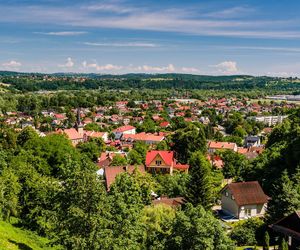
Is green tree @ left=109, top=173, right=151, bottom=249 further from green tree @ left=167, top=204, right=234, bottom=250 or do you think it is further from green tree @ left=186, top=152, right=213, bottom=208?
green tree @ left=186, top=152, right=213, bottom=208

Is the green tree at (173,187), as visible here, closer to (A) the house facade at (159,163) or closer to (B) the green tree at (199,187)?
(B) the green tree at (199,187)

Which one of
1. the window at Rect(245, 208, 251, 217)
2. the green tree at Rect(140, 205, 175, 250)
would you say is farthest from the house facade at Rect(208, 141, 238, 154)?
the green tree at Rect(140, 205, 175, 250)

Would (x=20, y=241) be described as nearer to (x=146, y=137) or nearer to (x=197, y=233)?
(x=197, y=233)

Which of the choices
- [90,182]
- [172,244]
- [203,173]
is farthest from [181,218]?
[203,173]

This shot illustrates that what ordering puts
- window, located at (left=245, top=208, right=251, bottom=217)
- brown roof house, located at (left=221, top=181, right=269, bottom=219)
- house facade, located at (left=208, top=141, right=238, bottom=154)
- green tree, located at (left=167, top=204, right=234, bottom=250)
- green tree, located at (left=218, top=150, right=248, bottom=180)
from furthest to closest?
house facade, located at (left=208, top=141, right=238, bottom=154) → green tree, located at (left=218, top=150, right=248, bottom=180) → window, located at (left=245, top=208, right=251, bottom=217) → brown roof house, located at (left=221, top=181, right=269, bottom=219) → green tree, located at (left=167, top=204, right=234, bottom=250)

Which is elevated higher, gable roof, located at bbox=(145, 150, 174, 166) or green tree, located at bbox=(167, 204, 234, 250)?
green tree, located at bbox=(167, 204, 234, 250)

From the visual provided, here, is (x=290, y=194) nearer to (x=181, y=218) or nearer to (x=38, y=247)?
(x=181, y=218)
